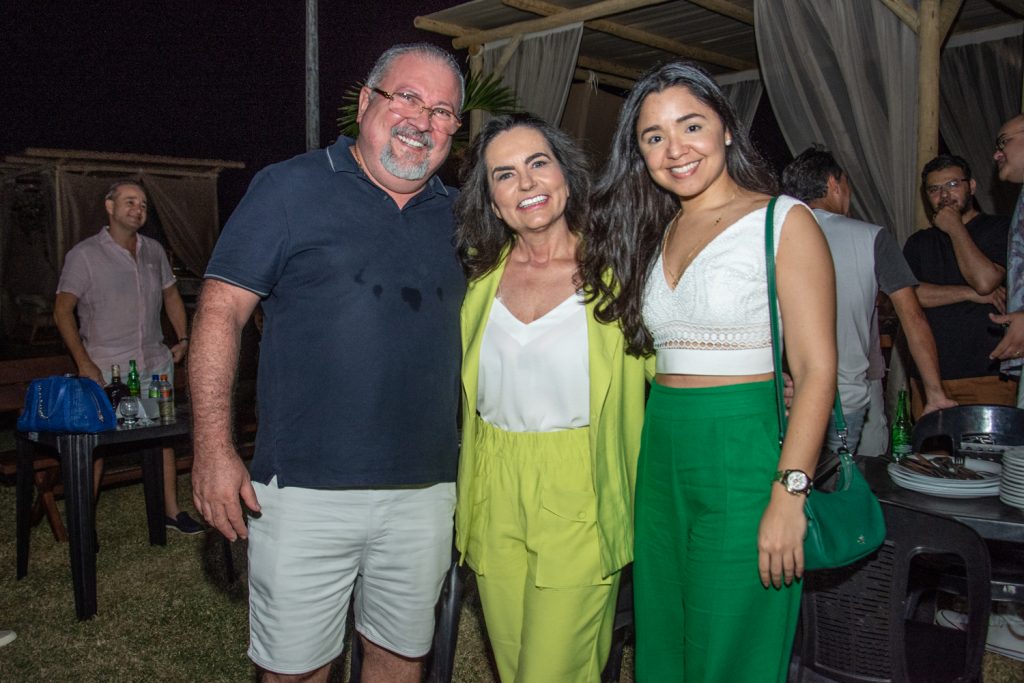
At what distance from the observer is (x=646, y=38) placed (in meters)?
7.81

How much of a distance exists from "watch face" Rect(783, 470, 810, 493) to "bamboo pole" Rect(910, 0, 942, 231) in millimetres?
4331

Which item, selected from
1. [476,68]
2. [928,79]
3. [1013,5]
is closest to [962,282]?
[928,79]

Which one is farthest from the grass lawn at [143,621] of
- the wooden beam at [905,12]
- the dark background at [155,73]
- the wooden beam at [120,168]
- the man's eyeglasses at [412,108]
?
the dark background at [155,73]

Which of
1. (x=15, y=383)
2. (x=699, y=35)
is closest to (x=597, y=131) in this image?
(x=699, y=35)

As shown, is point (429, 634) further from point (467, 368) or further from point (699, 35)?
point (699, 35)

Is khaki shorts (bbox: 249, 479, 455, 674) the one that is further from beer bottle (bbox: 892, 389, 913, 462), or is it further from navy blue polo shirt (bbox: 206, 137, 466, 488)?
beer bottle (bbox: 892, 389, 913, 462)

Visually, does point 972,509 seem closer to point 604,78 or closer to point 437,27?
point 437,27

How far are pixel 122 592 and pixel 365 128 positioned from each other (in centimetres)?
318

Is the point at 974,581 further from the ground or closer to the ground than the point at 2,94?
closer to the ground

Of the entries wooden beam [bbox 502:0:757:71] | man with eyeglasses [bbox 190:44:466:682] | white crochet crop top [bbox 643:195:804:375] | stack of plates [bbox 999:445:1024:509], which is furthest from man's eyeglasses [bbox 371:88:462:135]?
wooden beam [bbox 502:0:757:71]

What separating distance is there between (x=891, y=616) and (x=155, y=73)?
29.0 meters

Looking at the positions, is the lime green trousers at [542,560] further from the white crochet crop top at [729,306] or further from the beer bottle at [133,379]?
the beer bottle at [133,379]

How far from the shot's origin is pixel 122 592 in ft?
13.9

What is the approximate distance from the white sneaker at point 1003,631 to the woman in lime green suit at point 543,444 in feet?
6.19
